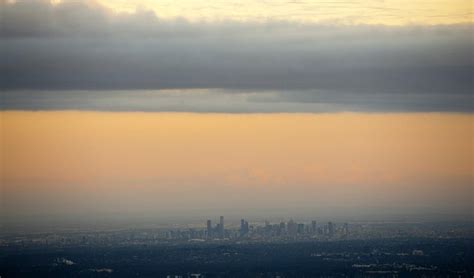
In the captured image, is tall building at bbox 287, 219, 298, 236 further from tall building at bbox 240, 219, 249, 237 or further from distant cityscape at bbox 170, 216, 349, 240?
tall building at bbox 240, 219, 249, 237

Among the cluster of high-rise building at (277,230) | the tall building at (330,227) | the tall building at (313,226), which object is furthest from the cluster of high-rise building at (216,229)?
the tall building at (330,227)

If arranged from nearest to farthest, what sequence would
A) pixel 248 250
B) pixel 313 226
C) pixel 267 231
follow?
pixel 248 250
pixel 267 231
pixel 313 226

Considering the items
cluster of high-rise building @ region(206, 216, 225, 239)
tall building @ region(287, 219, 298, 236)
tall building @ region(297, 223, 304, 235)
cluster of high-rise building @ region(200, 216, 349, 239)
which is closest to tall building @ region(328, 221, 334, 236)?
cluster of high-rise building @ region(200, 216, 349, 239)

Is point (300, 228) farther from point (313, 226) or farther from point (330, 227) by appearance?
point (330, 227)

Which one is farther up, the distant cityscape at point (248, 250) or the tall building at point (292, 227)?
the tall building at point (292, 227)

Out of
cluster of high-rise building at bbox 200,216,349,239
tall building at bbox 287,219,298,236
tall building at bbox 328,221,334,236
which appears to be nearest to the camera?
cluster of high-rise building at bbox 200,216,349,239

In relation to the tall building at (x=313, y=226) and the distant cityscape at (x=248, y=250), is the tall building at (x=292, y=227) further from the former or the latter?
the tall building at (x=313, y=226)

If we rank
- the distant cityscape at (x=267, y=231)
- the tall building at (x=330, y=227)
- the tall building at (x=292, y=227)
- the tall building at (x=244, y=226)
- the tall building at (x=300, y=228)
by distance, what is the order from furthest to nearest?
the tall building at (x=300, y=228) → the tall building at (x=330, y=227) → the tall building at (x=292, y=227) → the tall building at (x=244, y=226) → the distant cityscape at (x=267, y=231)

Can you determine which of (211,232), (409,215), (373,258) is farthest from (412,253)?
(211,232)

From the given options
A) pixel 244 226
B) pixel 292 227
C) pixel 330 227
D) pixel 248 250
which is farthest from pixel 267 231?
pixel 248 250

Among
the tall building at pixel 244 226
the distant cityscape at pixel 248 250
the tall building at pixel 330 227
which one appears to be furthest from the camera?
the tall building at pixel 330 227

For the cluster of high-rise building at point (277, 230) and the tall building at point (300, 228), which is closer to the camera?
the cluster of high-rise building at point (277, 230)
